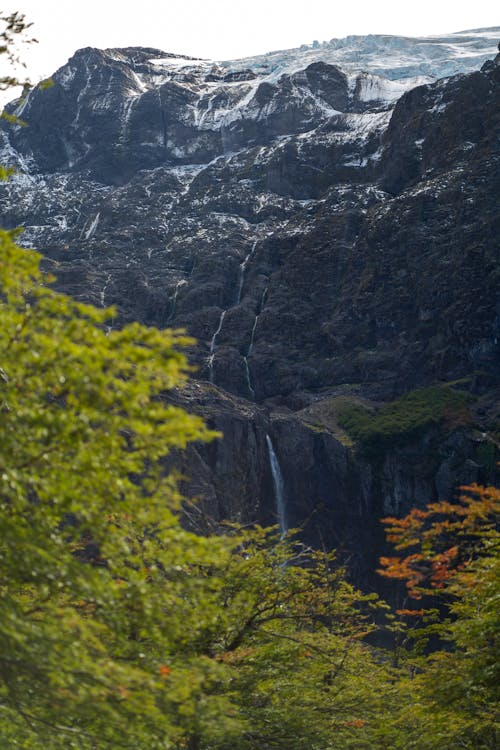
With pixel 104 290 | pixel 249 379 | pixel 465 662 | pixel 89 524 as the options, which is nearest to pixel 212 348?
pixel 249 379

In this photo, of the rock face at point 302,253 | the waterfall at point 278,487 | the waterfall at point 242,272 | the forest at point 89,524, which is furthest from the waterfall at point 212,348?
the forest at point 89,524

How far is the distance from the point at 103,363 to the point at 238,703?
12066 mm

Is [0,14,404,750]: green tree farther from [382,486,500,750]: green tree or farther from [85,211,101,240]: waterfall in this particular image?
[85,211,101,240]: waterfall

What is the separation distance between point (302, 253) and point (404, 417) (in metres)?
48.8

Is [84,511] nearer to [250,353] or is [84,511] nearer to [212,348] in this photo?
[250,353]

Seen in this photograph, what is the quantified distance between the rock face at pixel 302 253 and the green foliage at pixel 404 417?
171 centimetres

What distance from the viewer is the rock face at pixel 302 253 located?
7869 centimetres

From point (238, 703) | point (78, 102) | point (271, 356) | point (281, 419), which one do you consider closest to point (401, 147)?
point (271, 356)

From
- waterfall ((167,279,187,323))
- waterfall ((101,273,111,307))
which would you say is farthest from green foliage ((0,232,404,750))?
waterfall ((167,279,187,323))

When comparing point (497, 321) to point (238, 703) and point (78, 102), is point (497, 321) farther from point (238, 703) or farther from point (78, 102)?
point (78, 102)

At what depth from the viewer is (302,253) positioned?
123500 mm

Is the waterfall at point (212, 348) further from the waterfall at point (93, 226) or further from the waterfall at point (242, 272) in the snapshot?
the waterfall at point (93, 226)

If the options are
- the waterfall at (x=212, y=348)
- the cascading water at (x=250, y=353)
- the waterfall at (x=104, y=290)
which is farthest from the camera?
the waterfall at (x=104, y=290)

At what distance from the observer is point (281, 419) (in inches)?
3280
